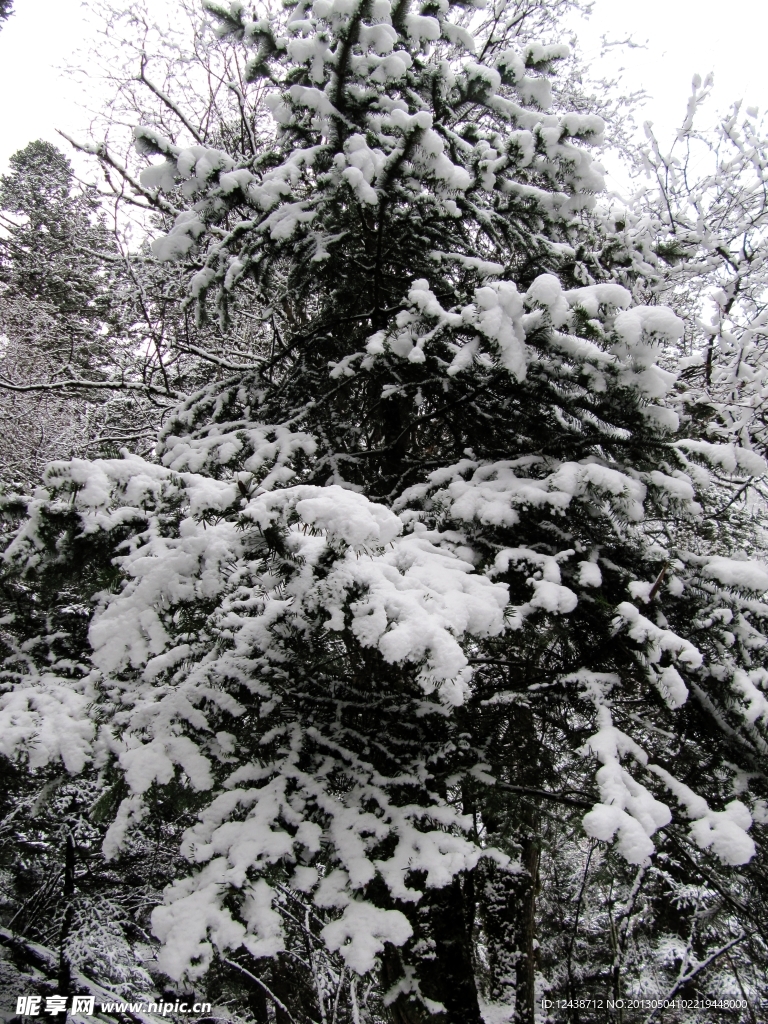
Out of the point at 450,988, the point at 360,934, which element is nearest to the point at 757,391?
the point at 360,934

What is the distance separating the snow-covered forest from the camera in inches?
87.0

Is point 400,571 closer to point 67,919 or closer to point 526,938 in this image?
point 67,919

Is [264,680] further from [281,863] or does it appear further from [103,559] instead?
[103,559]

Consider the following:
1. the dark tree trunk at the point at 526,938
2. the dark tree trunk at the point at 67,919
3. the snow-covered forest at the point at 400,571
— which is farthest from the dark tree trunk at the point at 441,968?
the dark tree trunk at the point at 67,919

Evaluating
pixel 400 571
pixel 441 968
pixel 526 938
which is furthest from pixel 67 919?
pixel 400 571

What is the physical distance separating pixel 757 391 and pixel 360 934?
449 cm

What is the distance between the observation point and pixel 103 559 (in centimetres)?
229

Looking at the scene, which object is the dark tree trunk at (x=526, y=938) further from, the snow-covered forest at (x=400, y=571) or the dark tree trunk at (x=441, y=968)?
the dark tree trunk at (x=441, y=968)

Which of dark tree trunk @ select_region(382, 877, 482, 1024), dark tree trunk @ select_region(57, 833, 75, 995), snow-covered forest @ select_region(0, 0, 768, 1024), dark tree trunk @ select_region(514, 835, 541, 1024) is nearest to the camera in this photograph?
snow-covered forest @ select_region(0, 0, 768, 1024)

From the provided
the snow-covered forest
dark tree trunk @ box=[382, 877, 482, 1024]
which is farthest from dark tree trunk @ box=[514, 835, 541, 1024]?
dark tree trunk @ box=[382, 877, 482, 1024]

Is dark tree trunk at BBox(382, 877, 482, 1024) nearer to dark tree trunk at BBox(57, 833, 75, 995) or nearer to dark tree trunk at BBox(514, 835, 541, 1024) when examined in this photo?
dark tree trunk at BBox(514, 835, 541, 1024)

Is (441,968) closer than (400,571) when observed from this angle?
No

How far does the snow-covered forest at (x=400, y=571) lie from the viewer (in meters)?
2.21

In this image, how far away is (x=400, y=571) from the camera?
2418 mm
